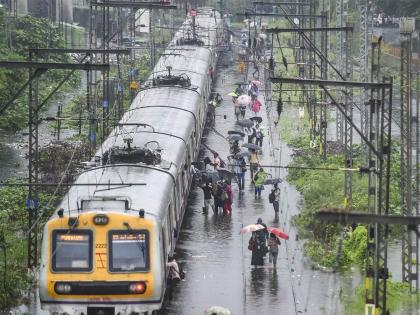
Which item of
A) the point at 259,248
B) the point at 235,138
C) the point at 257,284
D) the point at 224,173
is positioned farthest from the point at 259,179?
the point at 257,284

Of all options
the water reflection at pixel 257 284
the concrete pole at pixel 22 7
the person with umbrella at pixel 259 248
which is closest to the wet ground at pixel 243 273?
the water reflection at pixel 257 284

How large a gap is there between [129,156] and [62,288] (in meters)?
4.55

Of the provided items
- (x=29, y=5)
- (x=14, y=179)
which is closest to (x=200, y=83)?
(x=14, y=179)

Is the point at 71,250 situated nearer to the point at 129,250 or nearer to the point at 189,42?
the point at 129,250

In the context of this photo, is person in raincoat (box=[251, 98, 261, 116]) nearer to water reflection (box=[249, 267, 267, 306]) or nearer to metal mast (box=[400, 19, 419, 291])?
water reflection (box=[249, 267, 267, 306])

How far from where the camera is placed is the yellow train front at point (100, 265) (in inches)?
807

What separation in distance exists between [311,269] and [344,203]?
3987 millimetres

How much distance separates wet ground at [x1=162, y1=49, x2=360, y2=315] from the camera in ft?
78.0

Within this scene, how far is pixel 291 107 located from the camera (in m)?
53.2

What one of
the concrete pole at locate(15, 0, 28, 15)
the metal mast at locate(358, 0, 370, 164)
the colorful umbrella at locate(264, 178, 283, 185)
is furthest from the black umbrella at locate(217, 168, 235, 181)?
the concrete pole at locate(15, 0, 28, 15)

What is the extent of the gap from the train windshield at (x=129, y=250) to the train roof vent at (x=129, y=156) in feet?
12.5

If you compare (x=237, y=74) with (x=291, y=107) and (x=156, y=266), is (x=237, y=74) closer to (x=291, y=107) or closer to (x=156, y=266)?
(x=291, y=107)

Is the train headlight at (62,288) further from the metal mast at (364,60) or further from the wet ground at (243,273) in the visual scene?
the metal mast at (364,60)

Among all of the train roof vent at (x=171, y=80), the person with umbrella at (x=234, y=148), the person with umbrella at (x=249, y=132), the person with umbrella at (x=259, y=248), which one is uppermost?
the train roof vent at (x=171, y=80)
